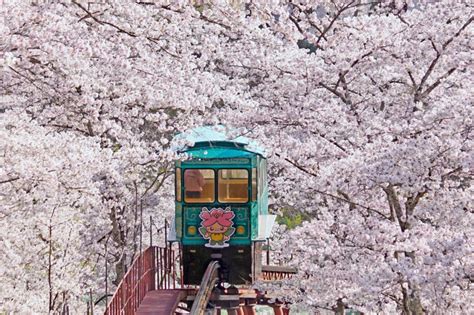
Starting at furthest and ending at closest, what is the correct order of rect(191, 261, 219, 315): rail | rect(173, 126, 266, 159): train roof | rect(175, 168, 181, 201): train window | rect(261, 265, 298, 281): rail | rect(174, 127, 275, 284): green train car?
rect(261, 265, 298, 281): rail → rect(175, 168, 181, 201): train window → rect(174, 127, 275, 284): green train car → rect(173, 126, 266, 159): train roof → rect(191, 261, 219, 315): rail

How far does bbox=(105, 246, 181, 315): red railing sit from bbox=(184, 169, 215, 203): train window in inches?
40.8

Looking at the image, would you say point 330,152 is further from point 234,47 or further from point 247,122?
point 234,47

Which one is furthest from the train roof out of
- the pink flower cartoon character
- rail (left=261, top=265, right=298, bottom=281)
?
rail (left=261, top=265, right=298, bottom=281)

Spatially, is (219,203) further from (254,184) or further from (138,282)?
(138,282)

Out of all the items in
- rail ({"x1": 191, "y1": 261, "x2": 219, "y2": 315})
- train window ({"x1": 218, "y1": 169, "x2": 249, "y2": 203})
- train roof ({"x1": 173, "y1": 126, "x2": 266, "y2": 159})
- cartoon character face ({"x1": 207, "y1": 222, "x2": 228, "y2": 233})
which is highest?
train roof ({"x1": 173, "y1": 126, "x2": 266, "y2": 159})

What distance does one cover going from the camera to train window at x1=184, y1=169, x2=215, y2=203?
554 inches

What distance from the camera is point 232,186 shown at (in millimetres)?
14117

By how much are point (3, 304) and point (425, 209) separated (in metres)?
7.08

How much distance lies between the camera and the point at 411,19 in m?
11.6

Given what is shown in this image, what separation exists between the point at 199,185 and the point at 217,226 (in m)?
0.80

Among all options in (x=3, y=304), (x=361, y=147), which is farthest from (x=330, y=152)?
(x=3, y=304)

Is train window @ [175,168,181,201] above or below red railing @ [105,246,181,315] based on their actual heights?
above

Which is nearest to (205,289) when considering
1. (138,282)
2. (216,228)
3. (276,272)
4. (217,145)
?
(138,282)

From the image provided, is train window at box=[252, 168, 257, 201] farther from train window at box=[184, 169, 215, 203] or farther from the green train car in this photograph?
train window at box=[184, 169, 215, 203]
